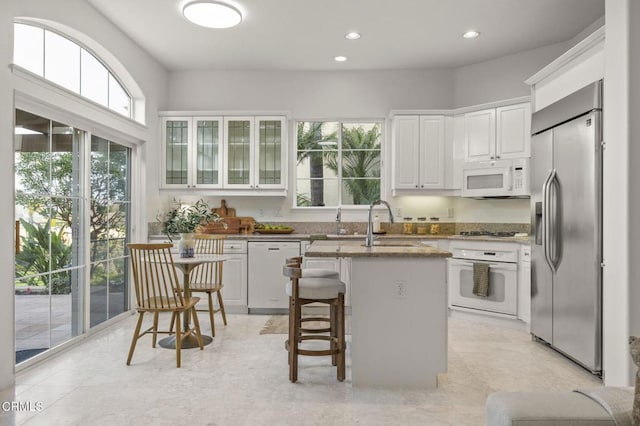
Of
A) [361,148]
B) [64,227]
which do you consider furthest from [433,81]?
[64,227]

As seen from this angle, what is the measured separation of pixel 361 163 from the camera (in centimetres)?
584

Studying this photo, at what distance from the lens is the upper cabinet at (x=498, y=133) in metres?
4.73

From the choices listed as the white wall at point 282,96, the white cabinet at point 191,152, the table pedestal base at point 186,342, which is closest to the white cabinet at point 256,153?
the white cabinet at point 191,152

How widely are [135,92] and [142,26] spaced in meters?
0.86

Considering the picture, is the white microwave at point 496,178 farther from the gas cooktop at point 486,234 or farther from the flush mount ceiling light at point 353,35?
the flush mount ceiling light at point 353,35

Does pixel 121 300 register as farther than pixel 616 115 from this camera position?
Yes

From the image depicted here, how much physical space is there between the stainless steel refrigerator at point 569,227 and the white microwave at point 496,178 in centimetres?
76

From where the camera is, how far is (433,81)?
5.66 metres

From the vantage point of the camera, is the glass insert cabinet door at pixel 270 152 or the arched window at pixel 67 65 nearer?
the arched window at pixel 67 65

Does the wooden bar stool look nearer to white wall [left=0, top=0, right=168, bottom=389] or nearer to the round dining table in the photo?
the round dining table

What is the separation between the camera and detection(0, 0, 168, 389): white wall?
2.87m

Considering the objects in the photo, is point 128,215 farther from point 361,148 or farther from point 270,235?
point 361,148

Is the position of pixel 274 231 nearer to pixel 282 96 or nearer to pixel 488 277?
pixel 282 96

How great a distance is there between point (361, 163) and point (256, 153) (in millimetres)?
1421
